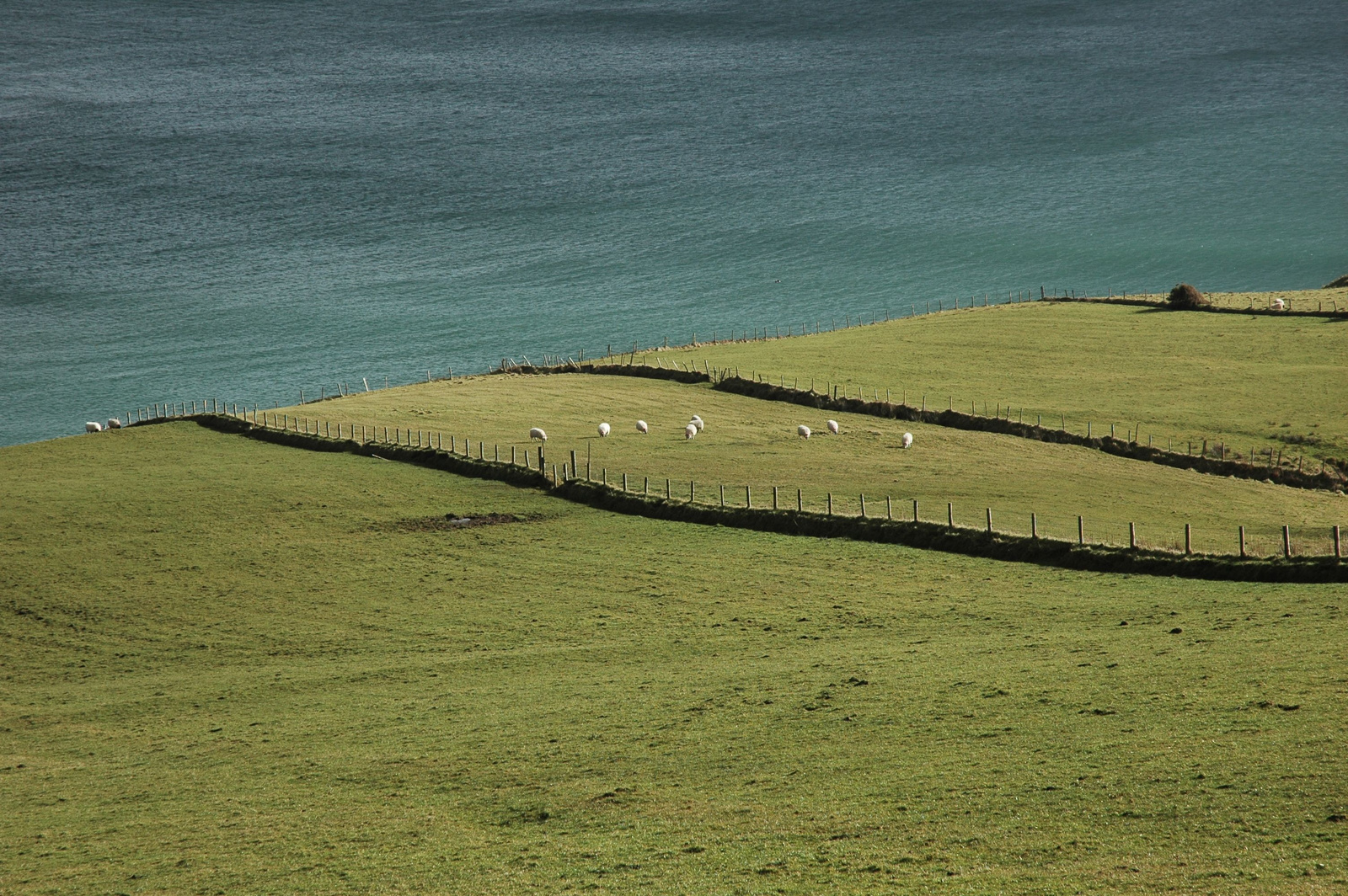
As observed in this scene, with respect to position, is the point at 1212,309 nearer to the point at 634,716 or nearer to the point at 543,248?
the point at 634,716

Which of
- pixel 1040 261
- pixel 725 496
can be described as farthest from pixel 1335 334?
pixel 1040 261

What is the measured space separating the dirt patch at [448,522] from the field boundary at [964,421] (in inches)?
962

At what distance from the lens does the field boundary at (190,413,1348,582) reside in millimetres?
35188

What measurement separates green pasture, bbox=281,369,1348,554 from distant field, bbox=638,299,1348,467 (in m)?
6.41

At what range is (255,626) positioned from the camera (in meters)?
38.1

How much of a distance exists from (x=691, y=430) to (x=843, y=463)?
368 inches

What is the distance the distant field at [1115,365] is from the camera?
61.6 m

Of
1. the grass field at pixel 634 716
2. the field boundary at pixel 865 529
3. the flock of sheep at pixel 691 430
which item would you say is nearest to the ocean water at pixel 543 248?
the flock of sheep at pixel 691 430

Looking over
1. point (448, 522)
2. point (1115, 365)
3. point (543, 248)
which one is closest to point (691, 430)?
point (448, 522)

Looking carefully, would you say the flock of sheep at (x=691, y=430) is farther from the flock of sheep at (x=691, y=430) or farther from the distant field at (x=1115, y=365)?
the distant field at (x=1115, y=365)

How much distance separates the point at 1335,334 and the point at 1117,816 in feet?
226

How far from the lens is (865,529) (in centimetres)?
4328

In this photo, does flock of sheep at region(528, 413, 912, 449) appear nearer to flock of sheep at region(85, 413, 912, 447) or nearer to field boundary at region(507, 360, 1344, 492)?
flock of sheep at region(85, 413, 912, 447)

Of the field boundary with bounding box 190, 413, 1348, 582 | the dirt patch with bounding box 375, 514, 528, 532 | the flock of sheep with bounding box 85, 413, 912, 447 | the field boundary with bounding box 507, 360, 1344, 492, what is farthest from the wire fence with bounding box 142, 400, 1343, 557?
the field boundary with bounding box 507, 360, 1344, 492
